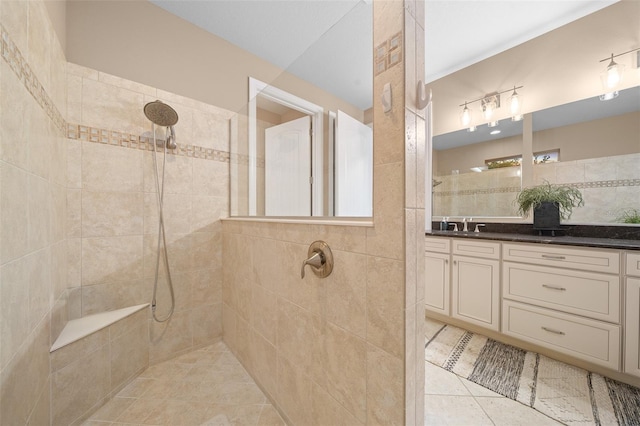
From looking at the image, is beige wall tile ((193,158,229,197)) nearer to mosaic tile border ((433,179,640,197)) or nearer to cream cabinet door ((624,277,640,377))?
mosaic tile border ((433,179,640,197))

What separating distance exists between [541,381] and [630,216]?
4.47 ft

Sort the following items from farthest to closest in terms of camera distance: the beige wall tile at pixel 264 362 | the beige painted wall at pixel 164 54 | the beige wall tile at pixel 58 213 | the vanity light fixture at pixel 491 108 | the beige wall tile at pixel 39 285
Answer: the vanity light fixture at pixel 491 108
the beige painted wall at pixel 164 54
the beige wall tile at pixel 264 362
the beige wall tile at pixel 58 213
the beige wall tile at pixel 39 285

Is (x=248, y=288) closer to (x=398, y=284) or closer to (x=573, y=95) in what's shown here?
(x=398, y=284)

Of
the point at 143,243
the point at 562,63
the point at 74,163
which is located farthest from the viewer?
the point at 562,63

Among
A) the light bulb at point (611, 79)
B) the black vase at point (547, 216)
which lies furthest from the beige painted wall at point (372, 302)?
the light bulb at point (611, 79)

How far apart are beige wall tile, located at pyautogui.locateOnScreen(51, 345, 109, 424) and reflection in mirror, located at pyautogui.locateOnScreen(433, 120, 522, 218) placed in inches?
124

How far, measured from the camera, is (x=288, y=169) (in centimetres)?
161

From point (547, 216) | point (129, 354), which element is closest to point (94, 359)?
point (129, 354)

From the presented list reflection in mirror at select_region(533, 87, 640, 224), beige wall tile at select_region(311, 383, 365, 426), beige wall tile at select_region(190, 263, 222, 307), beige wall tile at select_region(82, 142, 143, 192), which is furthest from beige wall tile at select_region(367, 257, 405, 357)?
reflection in mirror at select_region(533, 87, 640, 224)

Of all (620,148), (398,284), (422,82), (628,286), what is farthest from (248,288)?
(620,148)

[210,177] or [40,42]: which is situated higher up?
[40,42]

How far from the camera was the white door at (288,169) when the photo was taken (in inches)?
55.5

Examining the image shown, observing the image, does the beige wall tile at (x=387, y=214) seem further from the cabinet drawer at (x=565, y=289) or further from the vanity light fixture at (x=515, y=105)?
the vanity light fixture at (x=515, y=105)

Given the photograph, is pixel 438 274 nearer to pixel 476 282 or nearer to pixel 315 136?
pixel 476 282
